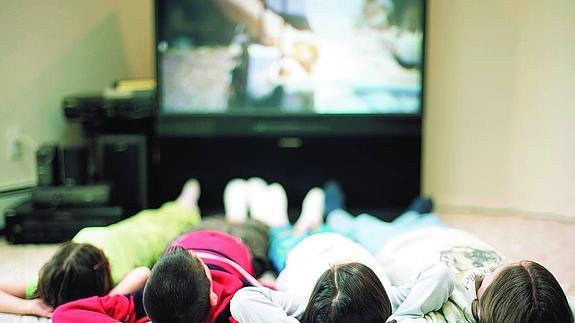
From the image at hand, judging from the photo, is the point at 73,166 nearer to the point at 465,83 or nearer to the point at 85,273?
the point at 85,273

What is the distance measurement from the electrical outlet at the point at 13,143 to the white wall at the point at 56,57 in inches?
0.7

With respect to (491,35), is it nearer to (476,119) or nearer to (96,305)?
(476,119)

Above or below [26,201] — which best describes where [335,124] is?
above

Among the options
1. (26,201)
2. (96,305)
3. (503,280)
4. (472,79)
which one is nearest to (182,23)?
(26,201)

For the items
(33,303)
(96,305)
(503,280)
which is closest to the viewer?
(503,280)

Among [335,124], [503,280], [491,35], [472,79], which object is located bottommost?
[503,280]

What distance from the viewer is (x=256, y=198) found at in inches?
107

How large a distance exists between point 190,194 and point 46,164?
65cm

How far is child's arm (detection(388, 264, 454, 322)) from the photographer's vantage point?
4.85 feet

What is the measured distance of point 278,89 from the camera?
291 cm

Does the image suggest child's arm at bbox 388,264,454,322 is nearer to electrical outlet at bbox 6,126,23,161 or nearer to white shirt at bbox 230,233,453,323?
white shirt at bbox 230,233,453,323

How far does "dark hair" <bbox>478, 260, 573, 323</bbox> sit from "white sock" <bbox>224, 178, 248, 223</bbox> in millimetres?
1350

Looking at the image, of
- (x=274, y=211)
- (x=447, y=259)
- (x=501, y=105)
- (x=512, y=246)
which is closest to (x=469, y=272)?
(x=447, y=259)

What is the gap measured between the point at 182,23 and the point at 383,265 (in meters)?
1.55
